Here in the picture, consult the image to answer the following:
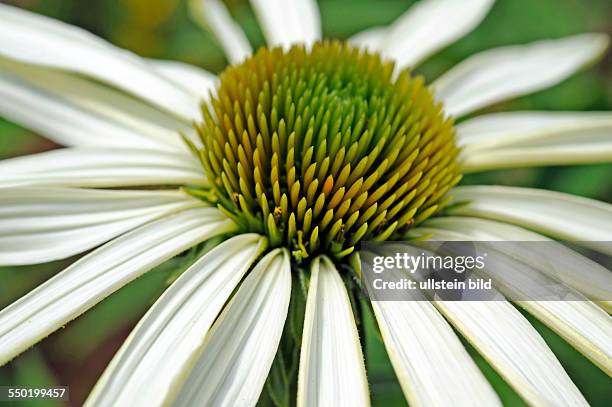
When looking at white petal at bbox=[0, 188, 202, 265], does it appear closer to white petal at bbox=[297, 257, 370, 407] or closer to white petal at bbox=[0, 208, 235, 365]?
white petal at bbox=[0, 208, 235, 365]

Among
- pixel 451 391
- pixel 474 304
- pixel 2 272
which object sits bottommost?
pixel 451 391

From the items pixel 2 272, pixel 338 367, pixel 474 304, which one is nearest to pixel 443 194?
pixel 474 304

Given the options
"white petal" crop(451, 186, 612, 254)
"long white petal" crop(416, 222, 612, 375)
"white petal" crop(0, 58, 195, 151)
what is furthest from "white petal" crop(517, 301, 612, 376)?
"white petal" crop(0, 58, 195, 151)

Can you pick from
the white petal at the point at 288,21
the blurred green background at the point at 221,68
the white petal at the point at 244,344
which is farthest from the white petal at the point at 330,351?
the white petal at the point at 288,21

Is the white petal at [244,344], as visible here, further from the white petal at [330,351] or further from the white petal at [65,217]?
the white petal at [65,217]

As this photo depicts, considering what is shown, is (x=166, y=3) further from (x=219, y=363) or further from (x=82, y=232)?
(x=219, y=363)

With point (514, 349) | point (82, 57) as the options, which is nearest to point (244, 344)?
point (514, 349)
